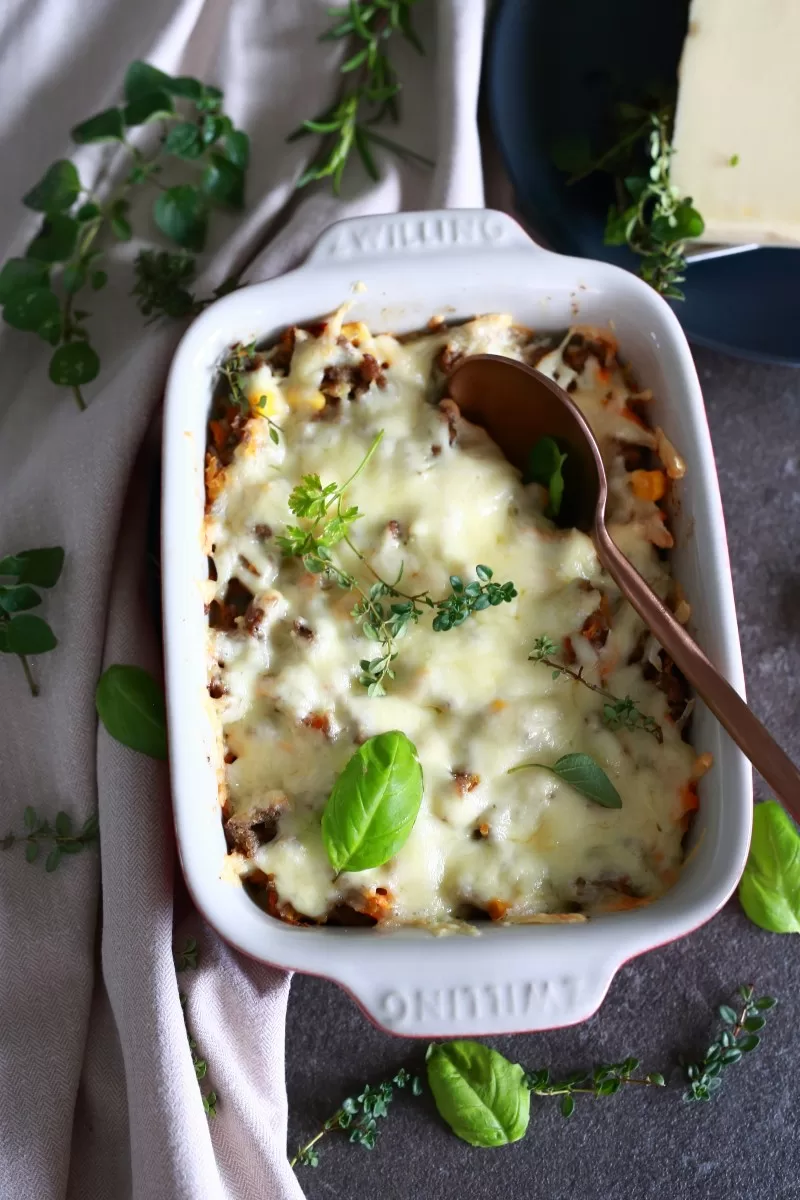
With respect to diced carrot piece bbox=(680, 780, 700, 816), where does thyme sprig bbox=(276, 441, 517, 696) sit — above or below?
above

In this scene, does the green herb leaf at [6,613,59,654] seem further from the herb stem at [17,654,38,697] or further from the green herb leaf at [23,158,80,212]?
the green herb leaf at [23,158,80,212]

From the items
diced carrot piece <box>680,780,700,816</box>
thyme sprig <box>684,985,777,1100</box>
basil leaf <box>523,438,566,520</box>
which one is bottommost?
thyme sprig <box>684,985,777,1100</box>

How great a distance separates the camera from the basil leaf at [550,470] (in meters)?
1.46

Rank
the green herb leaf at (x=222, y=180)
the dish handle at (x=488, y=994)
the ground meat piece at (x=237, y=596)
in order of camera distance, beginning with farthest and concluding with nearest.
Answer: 1. the green herb leaf at (x=222, y=180)
2. the ground meat piece at (x=237, y=596)
3. the dish handle at (x=488, y=994)

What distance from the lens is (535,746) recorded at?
53.8 inches

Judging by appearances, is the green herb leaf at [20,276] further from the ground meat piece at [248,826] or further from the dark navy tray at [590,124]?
the ground meat piece at [248,826]

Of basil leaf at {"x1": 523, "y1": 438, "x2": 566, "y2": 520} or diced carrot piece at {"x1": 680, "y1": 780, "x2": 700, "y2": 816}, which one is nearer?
diced carrot piece at {"x1": 680, "y1": 780, "x2": 700, "y2": 816}

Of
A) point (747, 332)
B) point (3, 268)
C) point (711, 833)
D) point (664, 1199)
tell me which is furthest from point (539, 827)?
point (3, 268)

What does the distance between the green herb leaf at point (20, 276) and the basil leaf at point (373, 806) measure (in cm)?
91

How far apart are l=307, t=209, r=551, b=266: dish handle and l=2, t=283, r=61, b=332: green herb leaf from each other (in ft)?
1.44

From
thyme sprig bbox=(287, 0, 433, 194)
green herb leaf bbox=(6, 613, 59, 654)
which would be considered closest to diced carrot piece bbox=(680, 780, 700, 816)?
green herb leaf bbox=(6, 613, 59, 654)

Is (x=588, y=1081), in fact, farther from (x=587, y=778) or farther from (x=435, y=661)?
(x=435, y=661)

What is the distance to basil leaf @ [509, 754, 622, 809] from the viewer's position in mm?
1328

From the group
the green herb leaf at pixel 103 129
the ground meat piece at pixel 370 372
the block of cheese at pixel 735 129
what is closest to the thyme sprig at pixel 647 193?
the block of cheese at pixel 735 129
